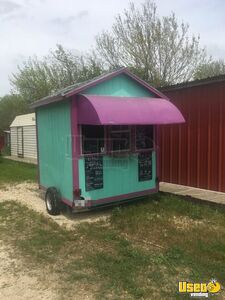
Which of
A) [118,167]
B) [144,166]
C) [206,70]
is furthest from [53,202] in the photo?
[206,70]

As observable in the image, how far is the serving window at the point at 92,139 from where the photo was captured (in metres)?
5.91

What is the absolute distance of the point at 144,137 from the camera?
680 cm

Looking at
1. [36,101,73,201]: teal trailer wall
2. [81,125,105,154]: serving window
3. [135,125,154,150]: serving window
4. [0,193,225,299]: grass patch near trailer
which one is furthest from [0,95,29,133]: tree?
[0,193,225,299]: grass patch near trailer

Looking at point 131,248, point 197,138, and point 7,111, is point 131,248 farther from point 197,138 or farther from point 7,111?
point 7,111

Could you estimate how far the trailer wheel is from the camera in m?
6.22

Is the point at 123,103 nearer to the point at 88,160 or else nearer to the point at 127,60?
the point at 88,160

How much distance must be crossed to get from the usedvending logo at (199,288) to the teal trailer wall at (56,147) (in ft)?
10.0

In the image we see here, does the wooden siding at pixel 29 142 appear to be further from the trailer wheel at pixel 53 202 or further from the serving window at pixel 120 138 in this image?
the serving window at pixel 120 138

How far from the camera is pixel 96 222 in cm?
569

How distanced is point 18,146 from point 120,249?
1626 centimetres

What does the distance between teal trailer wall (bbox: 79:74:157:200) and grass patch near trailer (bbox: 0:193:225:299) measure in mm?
429

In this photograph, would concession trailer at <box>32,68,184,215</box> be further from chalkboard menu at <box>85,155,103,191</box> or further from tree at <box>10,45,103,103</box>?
tree at <box>10,45,103,103</box>

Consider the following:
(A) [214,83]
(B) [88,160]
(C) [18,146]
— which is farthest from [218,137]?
(C) [18,146]

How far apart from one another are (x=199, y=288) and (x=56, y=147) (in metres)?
4.21
